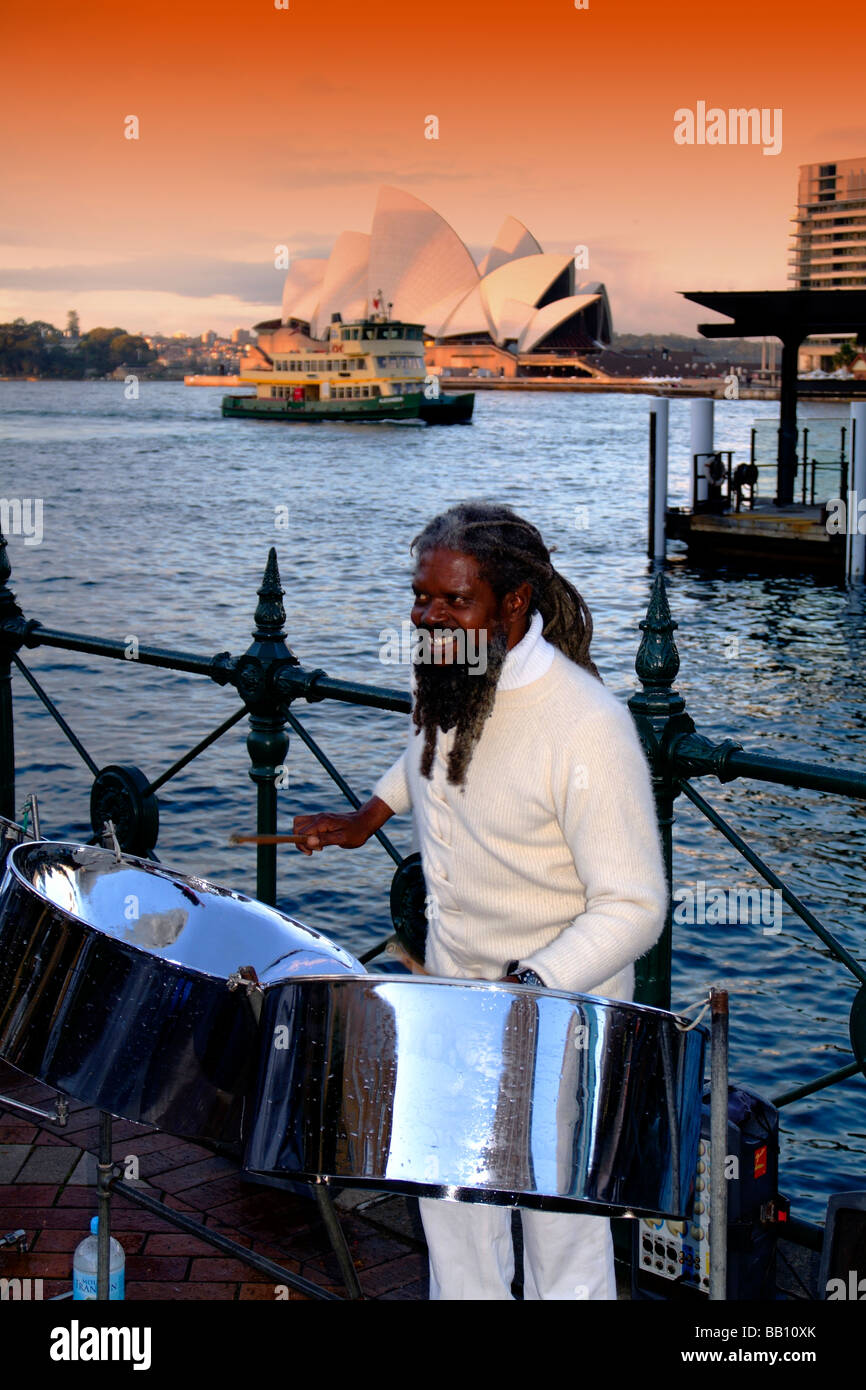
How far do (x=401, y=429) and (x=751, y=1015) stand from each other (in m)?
63.9

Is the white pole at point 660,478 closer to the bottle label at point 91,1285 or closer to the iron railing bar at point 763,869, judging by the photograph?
the iron railing bar at point 763,869

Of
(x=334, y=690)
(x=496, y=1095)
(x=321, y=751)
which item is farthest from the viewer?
(x=321, y=751)

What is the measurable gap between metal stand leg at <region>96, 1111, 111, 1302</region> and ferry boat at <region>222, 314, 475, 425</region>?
225ft

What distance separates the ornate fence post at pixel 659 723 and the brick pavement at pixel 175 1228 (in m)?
0.63

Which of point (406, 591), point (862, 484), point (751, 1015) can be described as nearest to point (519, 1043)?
point (751, 1015)

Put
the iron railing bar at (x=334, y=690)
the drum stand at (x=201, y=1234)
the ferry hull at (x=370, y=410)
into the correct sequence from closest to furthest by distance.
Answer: the drum stand at (x=201, y=1234)
the iron railing bar at (x=334, y=690)
the ferry hull at (x=370, y=410)

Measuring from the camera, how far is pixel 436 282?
271ft

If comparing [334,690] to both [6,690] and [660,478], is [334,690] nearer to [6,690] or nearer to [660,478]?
[6,690]

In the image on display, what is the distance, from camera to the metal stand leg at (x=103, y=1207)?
2.23 m

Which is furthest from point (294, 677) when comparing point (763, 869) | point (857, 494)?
point (857, 494)

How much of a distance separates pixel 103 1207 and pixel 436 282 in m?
83.5

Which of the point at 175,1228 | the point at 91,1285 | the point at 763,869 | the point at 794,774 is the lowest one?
the point at 175,1228

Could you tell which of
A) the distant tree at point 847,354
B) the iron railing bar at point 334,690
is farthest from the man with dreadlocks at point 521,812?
the distant tree at point 847,354

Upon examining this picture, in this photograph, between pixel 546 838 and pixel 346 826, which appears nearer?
pixel 546 838
